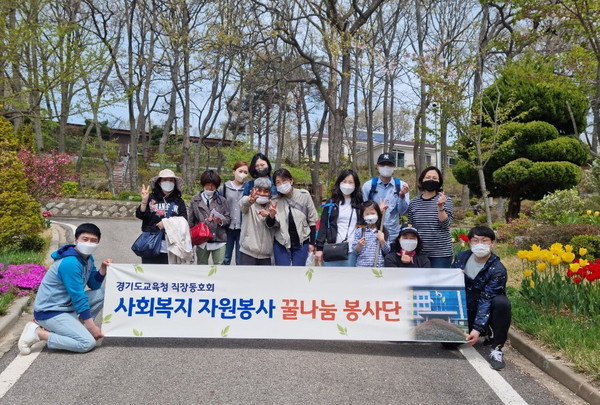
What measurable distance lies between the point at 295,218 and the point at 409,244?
1.25 metres

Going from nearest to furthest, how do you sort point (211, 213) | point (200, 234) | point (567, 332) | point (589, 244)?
point (567, 332), point (200, 234), point (211, 213), point (589, 244)

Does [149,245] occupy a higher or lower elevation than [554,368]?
higher

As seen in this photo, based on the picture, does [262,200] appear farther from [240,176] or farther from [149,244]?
[149,244]

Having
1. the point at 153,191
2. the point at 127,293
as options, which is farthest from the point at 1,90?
the point at 127,293

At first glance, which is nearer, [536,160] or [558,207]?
[558,207]

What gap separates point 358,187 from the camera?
5.68 metres

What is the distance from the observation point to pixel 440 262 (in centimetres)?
560

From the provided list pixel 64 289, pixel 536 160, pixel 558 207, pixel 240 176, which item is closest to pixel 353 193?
pixel 240 176

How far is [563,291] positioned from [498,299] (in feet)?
3.95

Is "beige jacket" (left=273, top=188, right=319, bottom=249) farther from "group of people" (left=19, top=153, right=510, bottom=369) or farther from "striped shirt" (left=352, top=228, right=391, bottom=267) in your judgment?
"striped shirt" (left=352, top=228, right=391, bottom=267)

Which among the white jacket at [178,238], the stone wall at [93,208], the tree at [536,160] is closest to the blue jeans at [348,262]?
the white jacket at [178,238]

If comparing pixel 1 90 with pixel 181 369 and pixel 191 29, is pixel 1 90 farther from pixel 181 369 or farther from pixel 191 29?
pixel 191 29

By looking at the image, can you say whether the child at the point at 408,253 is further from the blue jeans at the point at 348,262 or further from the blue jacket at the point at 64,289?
the blue jacket at the point at 64,289

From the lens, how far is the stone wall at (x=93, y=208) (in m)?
21.7
